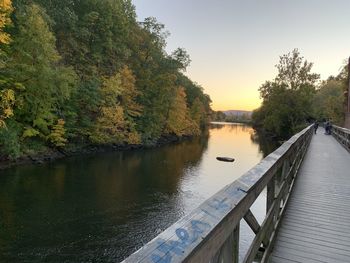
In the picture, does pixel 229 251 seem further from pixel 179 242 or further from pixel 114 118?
pixel 114 118

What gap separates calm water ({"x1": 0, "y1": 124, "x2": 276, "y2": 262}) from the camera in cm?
1045

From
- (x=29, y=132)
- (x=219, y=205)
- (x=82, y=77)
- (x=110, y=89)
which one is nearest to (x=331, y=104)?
(x=110, y=89)

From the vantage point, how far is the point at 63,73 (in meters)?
25.2

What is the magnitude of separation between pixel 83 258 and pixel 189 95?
206ft

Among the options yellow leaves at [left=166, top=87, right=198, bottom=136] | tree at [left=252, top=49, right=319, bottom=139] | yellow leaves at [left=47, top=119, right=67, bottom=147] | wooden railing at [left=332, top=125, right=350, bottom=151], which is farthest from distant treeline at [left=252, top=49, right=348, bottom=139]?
yellow leaves at [left=47, top=119, right=67, bottom=147]

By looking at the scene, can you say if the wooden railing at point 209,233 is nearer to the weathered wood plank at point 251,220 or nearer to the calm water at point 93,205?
the weathered wood plank at point 251,220

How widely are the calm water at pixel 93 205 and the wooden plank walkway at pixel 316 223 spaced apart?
14.9ft

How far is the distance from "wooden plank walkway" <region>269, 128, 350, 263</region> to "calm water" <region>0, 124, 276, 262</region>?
A: 4.55 meters

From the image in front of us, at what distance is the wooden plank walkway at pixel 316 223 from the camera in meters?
3.69

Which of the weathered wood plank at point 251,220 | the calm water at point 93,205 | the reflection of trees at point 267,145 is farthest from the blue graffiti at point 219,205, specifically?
the reflection of trees at point 267,145

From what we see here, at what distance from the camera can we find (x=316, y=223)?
4.85 metres

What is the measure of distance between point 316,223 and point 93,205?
11667mm

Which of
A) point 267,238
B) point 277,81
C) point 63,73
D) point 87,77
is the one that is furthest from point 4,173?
point 277,81

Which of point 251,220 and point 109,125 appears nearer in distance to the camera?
point 251,220
